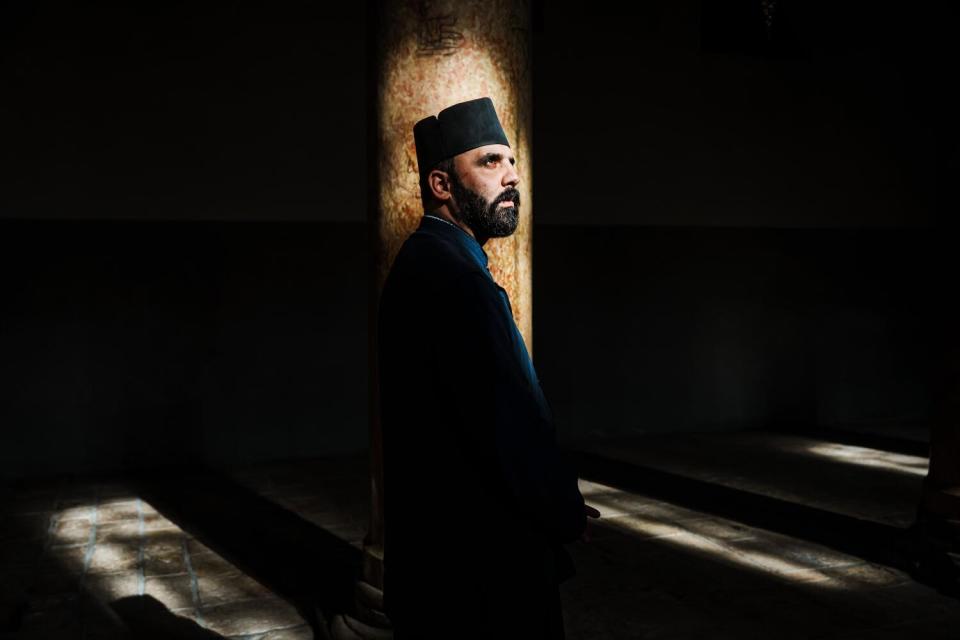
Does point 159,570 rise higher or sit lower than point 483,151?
lower

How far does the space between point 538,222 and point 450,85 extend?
183 inches

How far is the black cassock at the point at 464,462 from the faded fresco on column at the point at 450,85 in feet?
3.88

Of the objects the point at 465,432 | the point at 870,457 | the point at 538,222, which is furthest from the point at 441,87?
the point at 870,457

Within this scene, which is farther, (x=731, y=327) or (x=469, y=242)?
(x=731, y=327)

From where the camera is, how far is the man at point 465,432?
1.71 m

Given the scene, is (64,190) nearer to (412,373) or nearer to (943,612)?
(412,373)

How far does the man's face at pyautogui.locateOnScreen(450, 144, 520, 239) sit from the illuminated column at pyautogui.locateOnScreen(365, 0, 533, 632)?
108cm

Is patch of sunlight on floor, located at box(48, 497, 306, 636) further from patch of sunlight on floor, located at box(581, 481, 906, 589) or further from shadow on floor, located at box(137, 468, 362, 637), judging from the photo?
patch of sunlight on floor, located at box(581, 481, 906, 589)

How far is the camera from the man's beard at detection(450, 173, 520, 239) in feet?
6.21

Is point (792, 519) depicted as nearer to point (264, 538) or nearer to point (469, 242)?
point (264, 538)

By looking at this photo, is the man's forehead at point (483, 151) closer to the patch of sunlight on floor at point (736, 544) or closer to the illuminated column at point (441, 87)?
the illuminated column at point (441, 87)

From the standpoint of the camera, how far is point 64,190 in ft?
21.0

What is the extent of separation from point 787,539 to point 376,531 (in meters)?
2.60

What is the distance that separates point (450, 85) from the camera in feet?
9.95
